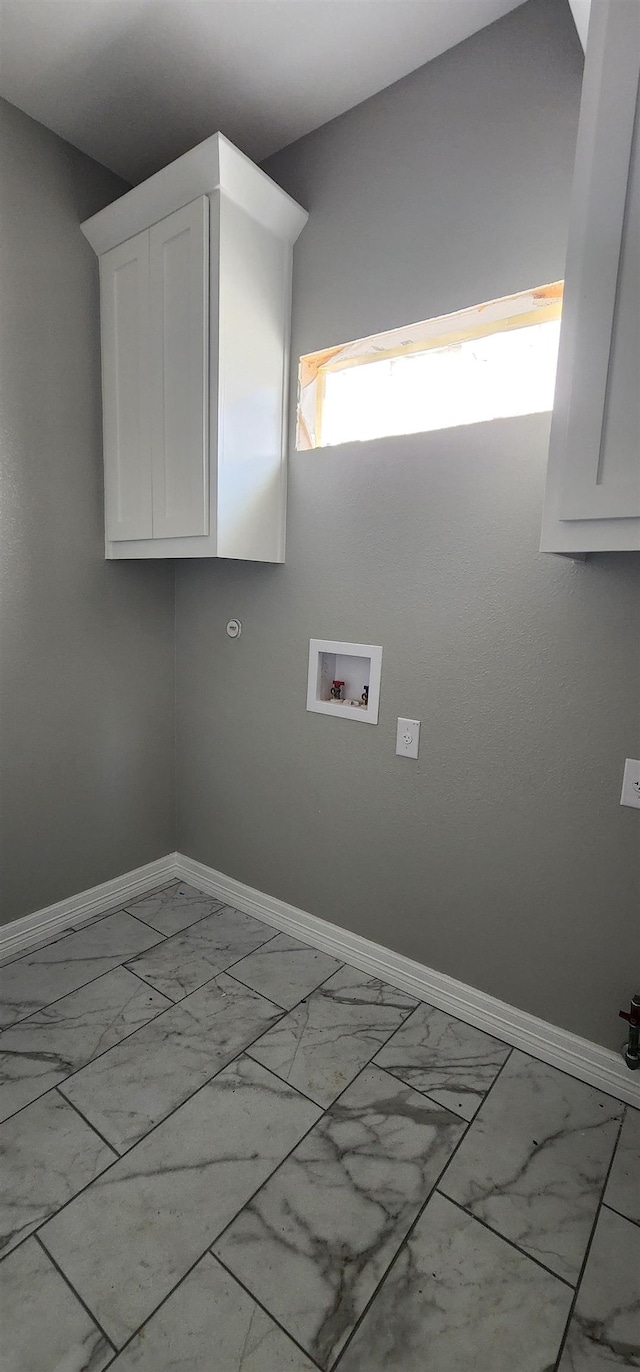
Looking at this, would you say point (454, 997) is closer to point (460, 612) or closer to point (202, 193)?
point (460, 612)

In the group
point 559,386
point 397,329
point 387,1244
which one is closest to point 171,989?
point 387,1244

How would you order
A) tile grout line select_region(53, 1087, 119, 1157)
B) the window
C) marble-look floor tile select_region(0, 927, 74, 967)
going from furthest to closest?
marble-look floor tile select_region(0, 927, 74, 967) → the window → tile grout line select_region(53, 1087, 119, 1157)

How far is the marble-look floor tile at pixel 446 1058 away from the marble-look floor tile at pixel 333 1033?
0.05 metres

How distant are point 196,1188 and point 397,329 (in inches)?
86.7

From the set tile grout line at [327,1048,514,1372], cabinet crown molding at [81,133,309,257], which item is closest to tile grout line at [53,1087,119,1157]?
tile grout line at [327,1048,514,1372]

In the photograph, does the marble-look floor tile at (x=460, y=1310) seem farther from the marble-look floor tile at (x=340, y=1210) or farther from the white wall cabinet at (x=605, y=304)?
the white wall cabinet at (x=605, y=304)

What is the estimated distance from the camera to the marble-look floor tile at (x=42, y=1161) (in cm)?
123

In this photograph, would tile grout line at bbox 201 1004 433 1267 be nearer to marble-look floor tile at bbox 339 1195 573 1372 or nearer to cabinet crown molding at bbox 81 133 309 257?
marble-look floor tile at bbox 339 1195 573 1372

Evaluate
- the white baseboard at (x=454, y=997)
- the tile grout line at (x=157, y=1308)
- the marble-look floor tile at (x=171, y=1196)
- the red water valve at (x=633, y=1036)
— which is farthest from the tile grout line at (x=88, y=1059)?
the red water valve at (x=633, y=1036)

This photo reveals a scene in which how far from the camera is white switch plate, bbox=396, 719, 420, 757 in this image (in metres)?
1.86

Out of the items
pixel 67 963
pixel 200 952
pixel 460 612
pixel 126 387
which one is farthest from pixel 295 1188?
pixel 126 387

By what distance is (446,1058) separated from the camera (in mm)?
1673

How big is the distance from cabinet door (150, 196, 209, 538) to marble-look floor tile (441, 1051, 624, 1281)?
69.4 inches

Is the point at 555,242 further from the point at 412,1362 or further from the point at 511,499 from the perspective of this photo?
the point at 412,1362
